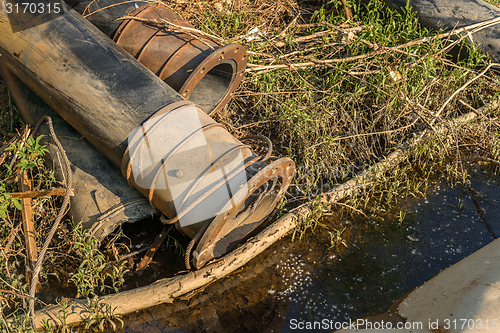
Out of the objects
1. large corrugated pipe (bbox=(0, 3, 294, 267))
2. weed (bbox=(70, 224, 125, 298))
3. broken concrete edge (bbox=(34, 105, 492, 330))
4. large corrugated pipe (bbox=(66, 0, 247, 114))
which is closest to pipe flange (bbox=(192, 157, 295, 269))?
large corrugated pipe (bbox=(0, 3, 294, 267))

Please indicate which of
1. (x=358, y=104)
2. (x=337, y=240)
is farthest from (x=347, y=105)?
(x=337, y=240)

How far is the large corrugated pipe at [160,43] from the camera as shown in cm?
301

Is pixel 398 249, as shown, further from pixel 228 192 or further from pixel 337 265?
pixel 228 192

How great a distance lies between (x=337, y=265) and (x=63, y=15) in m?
2.93

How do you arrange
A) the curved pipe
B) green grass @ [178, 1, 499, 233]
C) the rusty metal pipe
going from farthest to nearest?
the curved pipe, green grass @ [178, 1, 499, 233], the rusty metal pipe

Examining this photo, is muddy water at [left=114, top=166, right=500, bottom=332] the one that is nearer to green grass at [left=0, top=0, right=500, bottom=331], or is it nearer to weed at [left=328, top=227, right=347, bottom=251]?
weed at [left=328, top=227, right=347, bottom=251]

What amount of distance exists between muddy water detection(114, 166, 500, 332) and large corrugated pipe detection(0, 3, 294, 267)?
1.40ft

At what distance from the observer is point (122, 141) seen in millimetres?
2574

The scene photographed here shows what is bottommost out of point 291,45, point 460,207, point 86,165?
point 460,207

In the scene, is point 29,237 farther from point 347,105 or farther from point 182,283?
point 347,105

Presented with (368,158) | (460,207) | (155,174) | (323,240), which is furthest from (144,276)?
(460,207)

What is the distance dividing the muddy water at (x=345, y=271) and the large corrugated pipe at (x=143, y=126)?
427mm

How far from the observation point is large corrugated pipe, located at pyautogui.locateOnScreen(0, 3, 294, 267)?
2.51 meters

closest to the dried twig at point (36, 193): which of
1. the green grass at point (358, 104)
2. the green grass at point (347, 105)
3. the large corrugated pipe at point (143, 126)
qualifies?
the green grass at point (347, 105)
